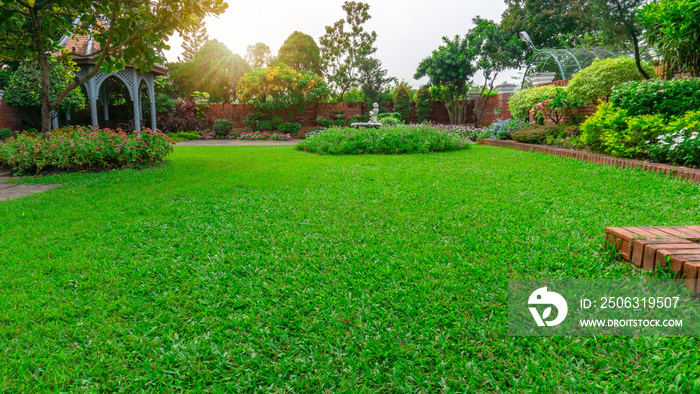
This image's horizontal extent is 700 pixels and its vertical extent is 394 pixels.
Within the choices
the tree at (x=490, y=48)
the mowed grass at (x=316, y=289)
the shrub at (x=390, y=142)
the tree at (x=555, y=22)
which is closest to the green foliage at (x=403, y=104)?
the tree at (x=490, y=48)

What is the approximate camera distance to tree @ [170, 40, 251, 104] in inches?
1117

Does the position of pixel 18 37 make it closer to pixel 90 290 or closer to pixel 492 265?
pixel 90 290

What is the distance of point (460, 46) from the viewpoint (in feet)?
56.3

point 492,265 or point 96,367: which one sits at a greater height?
point 492,265

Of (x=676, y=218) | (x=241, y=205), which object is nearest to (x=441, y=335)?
(x=676, y=218)

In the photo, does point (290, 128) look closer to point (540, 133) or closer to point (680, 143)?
point (540, 133)

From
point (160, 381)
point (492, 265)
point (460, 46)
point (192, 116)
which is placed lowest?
point (160, 381)

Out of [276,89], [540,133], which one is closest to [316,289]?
[540,133]

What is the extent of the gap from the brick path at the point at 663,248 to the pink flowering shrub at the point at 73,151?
679cm

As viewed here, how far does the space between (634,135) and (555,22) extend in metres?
22.0

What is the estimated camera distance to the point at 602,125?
6.27 m

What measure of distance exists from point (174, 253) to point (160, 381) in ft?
4.44

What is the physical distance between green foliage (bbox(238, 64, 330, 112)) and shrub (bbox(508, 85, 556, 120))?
10259 millimetres

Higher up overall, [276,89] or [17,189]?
[276,89]
